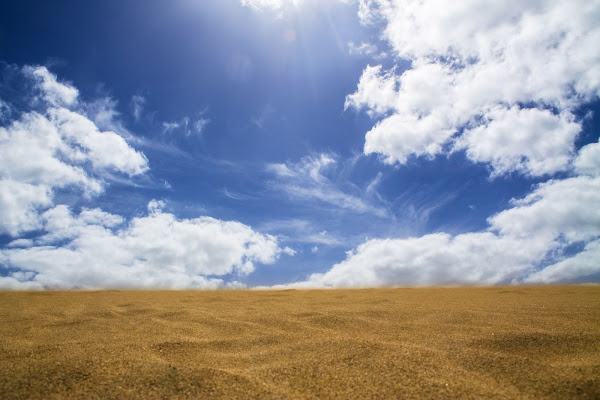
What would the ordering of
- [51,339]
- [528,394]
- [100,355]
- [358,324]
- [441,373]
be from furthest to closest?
[358,324]
[51,339]
[100,355]
[441,373]
[528,394]

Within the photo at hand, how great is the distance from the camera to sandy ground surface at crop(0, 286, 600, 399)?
8.26 feet

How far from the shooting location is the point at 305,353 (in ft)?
10.7

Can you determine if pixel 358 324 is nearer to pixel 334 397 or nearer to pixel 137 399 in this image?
pixel 334 397

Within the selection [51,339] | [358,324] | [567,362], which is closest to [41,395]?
[51,339]

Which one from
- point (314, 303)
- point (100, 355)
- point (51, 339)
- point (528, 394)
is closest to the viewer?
point (528, 394)

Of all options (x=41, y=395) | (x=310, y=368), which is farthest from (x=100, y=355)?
(x=310, y=368)

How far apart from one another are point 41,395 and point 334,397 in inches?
86.1

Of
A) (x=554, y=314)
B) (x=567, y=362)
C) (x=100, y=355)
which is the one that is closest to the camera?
(x=567, y=362)

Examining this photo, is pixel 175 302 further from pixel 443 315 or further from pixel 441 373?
pixel 441 373

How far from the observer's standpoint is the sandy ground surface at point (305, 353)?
2.52 metres

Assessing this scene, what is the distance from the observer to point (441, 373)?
8.92 feet

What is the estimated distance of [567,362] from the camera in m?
2.95

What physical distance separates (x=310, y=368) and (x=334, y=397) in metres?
0.52

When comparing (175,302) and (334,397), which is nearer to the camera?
(334,397)
